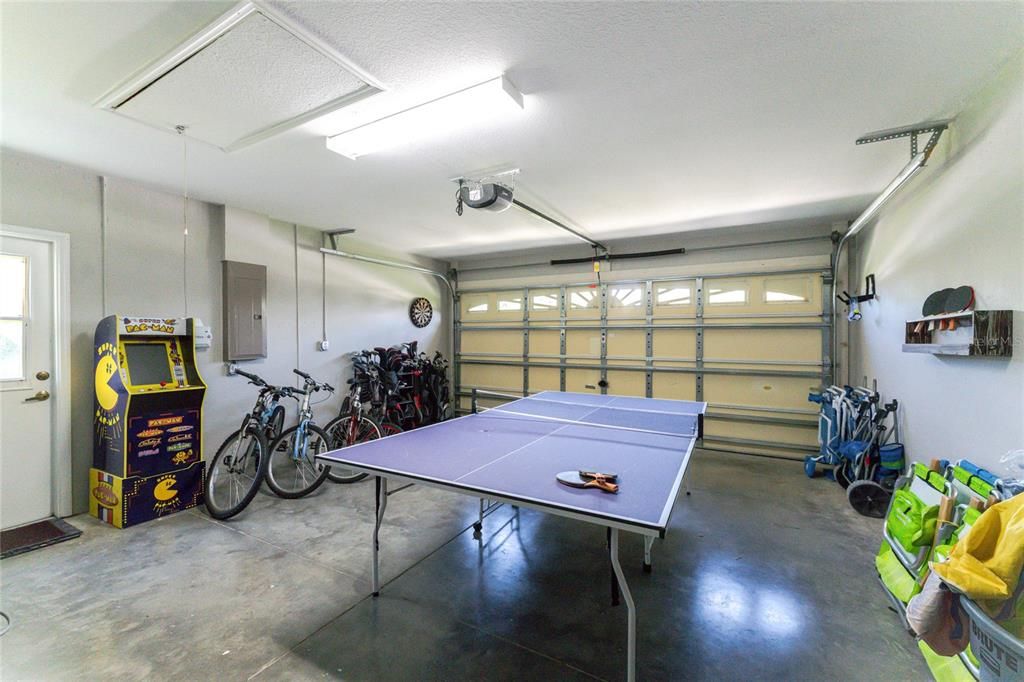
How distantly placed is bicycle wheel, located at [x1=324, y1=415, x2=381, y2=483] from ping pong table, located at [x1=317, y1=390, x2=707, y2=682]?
4.98ft

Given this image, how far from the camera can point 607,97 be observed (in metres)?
2.19

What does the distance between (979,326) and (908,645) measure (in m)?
1.60

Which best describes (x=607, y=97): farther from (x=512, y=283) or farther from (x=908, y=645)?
(x=512, y=283)

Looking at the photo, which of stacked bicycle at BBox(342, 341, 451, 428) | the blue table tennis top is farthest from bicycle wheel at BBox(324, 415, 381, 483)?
the blue table tennis top

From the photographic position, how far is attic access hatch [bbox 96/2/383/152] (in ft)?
5.56

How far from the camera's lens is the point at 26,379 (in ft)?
9.94

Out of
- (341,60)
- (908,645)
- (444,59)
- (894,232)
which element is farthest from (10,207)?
(894,232)

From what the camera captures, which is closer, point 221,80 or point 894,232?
point 221,80

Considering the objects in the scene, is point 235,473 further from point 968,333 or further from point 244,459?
point 968,333

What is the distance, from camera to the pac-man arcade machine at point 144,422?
3.07 m

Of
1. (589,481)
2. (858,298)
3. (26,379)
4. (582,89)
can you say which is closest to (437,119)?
(582,89)

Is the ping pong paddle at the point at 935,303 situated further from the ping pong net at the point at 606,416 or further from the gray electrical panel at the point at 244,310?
the gray electrical panel at the point at 244,310

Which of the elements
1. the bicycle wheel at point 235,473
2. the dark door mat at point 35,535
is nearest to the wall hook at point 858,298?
the bicycle wheel at point 235,473

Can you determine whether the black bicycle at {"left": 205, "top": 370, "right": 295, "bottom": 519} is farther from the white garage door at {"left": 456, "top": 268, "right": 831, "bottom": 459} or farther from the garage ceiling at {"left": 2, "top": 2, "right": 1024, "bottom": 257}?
the white garage door at {"left": 456, "top": 268, "right": 831, "bottom": 459}
